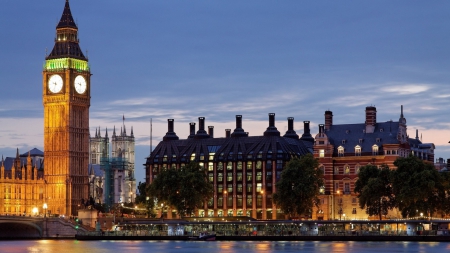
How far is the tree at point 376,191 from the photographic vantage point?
488 ft

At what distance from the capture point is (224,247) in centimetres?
12962

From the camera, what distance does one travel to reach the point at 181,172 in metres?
172

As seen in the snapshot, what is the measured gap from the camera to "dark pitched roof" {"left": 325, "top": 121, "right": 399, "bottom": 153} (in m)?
165

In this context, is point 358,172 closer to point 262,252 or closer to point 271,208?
point 271,208

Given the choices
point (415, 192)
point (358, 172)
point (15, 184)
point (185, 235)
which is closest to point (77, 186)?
point (15, 184)

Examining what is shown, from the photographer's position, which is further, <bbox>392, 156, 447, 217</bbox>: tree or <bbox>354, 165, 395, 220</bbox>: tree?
<bbox>354, 165, 395, 220</bbox>: tree

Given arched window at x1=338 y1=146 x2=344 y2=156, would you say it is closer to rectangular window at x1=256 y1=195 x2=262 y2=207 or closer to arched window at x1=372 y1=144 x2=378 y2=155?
arched window at x1=372 y1=144 x2=378 y2=155

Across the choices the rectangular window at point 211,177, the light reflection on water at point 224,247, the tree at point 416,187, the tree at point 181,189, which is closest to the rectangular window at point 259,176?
the rectangular window at point 211,177

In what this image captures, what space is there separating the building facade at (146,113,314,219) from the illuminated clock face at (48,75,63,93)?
19369mm

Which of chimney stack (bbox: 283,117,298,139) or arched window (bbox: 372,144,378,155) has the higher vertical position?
chimney stack (bbox: 283,117,298,139)

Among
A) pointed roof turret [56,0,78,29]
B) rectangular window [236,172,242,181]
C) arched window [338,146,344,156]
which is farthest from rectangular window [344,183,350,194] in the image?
pointed roof turret [56,0,78,29]

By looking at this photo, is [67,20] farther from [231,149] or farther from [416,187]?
[416,187]

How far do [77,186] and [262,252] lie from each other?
7349cm

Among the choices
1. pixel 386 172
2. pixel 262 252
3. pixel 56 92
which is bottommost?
pixel 262 252
